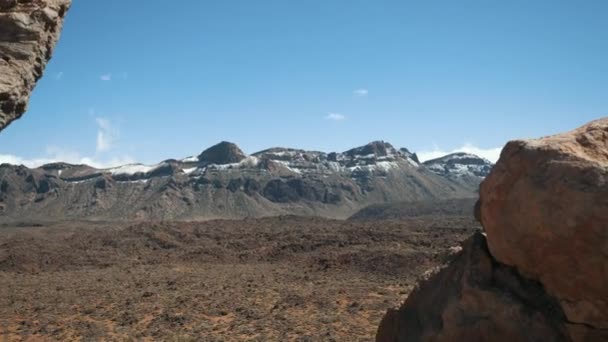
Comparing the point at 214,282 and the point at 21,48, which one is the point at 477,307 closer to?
the point at 21,48

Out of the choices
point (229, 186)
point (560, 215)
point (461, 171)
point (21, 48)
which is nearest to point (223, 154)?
point (229, 186)

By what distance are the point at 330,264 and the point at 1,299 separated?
17.8 m

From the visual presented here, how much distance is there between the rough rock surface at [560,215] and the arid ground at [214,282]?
2.15m

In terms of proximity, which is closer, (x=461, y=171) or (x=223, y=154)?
(x=223, y=154)

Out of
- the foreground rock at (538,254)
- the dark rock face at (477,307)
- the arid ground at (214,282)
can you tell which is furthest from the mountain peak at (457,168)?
the foreground rock at (538,254)

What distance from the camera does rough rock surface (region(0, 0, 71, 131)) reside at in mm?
7348

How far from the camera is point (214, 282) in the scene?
27.3 m

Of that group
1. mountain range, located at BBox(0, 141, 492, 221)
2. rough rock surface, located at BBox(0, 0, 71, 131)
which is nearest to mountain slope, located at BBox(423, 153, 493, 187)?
mountain range, located at BBox(0, 141, 492, 221)

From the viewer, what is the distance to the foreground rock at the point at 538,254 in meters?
5.29

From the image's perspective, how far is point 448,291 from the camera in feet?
22.8

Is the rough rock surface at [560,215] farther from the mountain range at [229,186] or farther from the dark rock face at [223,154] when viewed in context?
the dark rock face at [223,154]

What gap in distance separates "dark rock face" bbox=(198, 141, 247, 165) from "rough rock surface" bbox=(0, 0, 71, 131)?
145185 mm

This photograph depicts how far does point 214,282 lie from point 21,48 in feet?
69.6

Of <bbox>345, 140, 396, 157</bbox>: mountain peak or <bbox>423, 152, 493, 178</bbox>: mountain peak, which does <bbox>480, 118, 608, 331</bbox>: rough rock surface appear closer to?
<bbox>345, 140, 396, 157</bbox>: mountain peak
